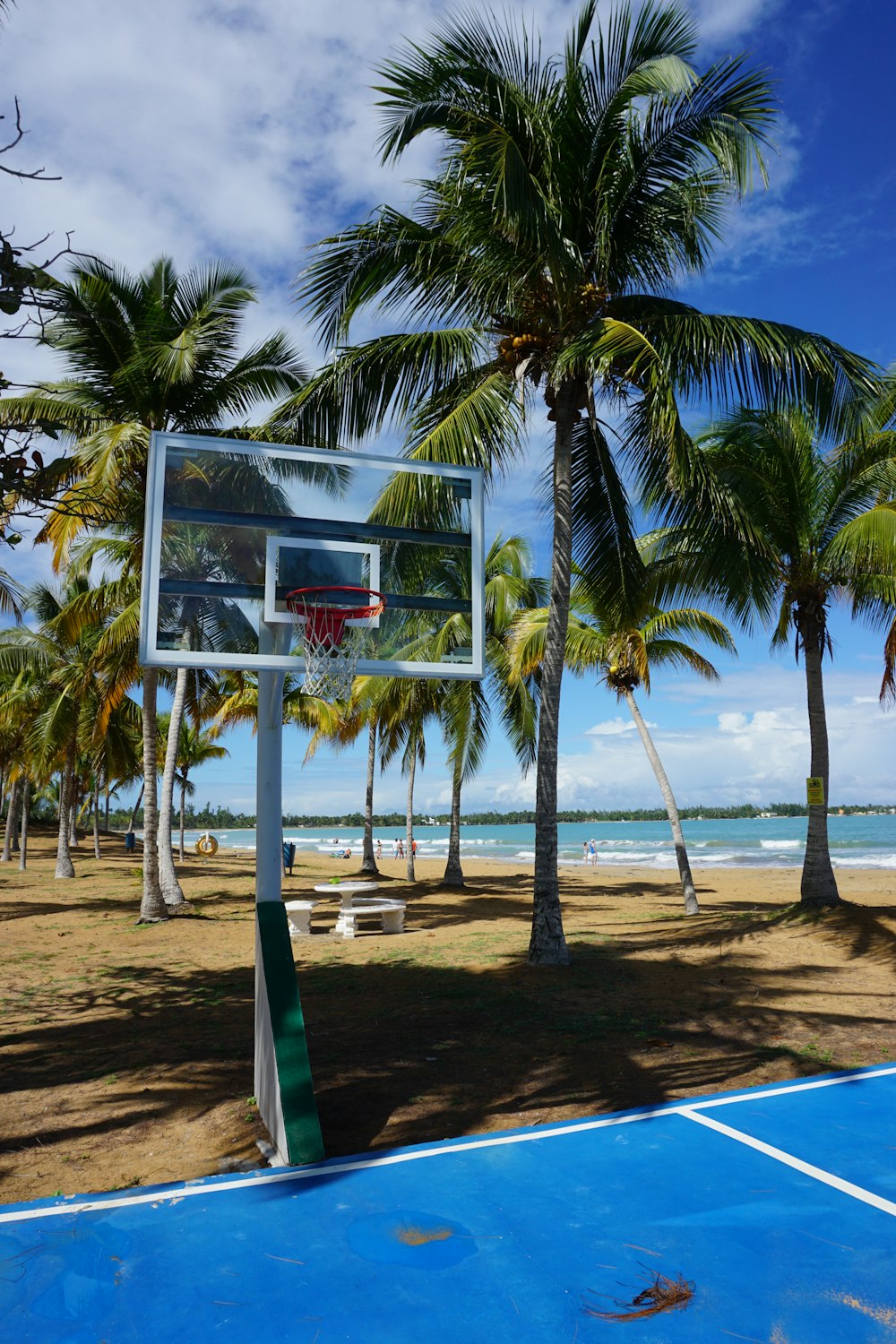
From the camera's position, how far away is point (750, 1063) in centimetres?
675

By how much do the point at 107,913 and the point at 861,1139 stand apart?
14.1 meters

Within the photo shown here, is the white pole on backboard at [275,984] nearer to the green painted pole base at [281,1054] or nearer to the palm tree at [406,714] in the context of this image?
the green painted pole base at [281,1054]

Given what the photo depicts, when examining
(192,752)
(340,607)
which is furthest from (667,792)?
(192,752)

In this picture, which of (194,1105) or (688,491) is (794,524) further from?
(194,1105)

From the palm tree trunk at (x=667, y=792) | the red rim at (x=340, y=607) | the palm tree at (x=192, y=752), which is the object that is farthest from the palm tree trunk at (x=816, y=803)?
the palm tree at (x=192, y=752)

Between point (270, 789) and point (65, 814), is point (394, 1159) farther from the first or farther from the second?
point (65, 814)

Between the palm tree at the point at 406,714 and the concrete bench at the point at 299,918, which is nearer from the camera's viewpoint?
the concrete bench at the point at 299,918

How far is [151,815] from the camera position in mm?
14586

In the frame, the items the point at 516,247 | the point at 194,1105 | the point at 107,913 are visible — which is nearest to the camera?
the point at 194,1105

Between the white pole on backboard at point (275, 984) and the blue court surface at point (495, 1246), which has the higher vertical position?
the white pole on backboard at point (275, 984)

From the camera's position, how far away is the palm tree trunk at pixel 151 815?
14.5 metres

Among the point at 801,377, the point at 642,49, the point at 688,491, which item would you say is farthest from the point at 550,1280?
the point at 642,49

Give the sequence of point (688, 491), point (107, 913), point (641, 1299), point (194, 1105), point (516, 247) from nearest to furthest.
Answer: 1. point (641, 1299)
2. point (194, 1105)
3. point (516, 247)
4. point (688, 491)
5. point (107, 913)

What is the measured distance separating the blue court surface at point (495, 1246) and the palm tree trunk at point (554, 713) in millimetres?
4930
